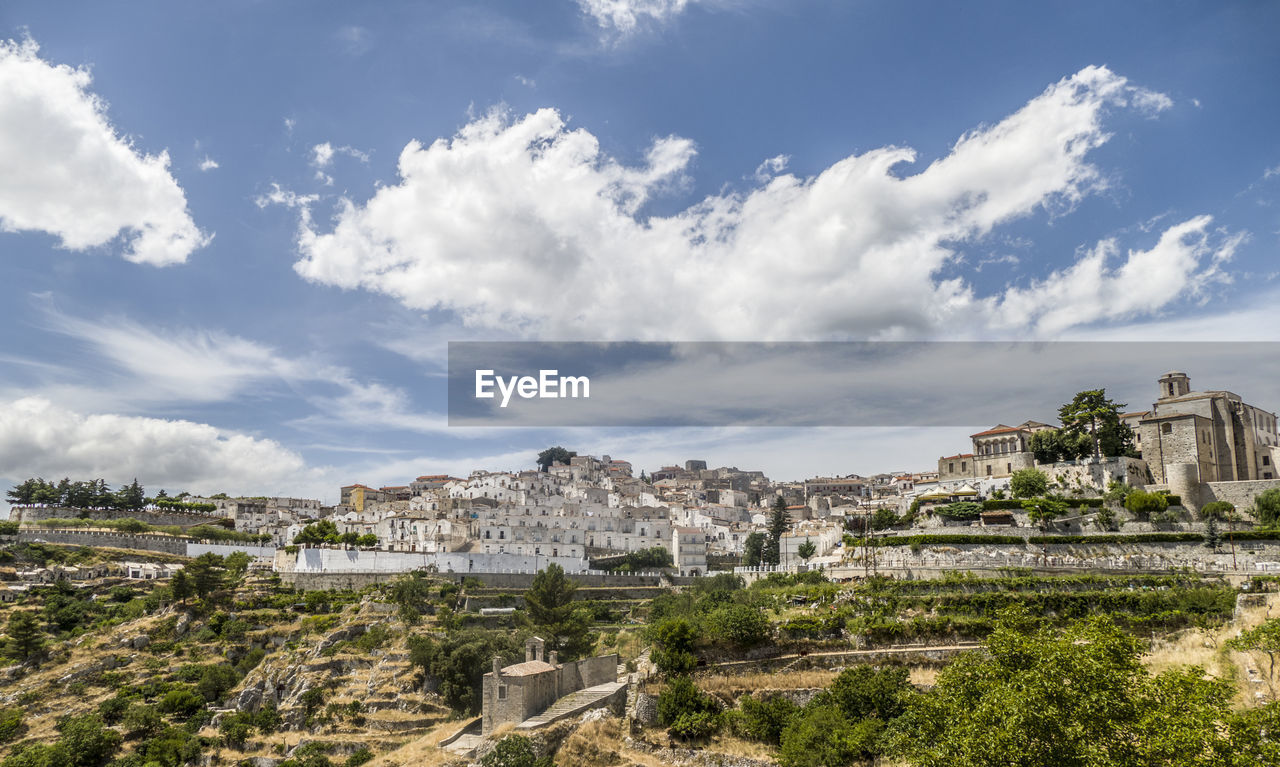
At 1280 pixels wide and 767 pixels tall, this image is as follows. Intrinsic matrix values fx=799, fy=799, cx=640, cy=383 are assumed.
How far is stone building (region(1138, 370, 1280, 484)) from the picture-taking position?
4100cm

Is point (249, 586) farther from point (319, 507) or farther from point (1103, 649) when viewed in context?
point (1103, 649)

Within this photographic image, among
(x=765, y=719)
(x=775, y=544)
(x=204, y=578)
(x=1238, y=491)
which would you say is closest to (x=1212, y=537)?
(x=1238, y=491)

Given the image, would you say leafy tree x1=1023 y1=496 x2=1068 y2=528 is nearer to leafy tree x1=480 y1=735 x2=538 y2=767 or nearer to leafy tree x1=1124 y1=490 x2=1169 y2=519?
leafy tree x1=1124 y1=490 x2=1169 y2=519

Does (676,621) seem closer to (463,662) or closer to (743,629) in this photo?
(743,629)

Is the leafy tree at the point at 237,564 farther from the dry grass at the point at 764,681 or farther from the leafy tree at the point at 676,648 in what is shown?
the dry grass at the point at 764,681

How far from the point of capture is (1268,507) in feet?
112

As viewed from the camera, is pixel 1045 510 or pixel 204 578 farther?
pixel 204 578

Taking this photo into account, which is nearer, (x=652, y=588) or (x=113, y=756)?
(x=113, y=756)

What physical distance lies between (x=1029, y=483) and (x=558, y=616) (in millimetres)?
24707

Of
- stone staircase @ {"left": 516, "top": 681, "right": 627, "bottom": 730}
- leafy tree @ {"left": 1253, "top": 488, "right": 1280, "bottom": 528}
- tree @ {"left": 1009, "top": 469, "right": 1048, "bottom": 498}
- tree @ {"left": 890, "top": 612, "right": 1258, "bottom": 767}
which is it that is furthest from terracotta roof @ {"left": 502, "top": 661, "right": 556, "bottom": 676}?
Result: leafy tree @ {"left": 1253, "top": 488, "right": 1280, "bottom": 528}

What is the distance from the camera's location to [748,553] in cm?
5572

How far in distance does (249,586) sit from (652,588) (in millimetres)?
23673

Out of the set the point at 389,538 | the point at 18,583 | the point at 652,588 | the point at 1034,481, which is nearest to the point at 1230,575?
the point at 1034,481

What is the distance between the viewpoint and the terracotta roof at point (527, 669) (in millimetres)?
22906
